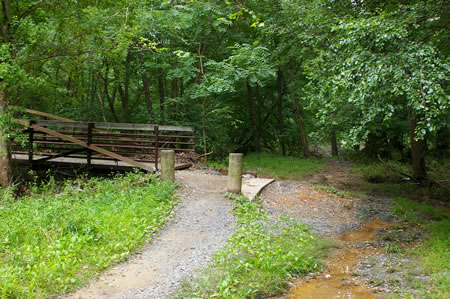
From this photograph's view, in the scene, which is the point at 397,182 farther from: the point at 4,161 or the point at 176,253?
the point at 4,161

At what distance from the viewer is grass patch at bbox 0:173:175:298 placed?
4.35m

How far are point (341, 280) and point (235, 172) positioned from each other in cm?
420

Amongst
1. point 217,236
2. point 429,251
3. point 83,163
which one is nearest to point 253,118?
point 83,163

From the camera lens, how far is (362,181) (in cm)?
1394

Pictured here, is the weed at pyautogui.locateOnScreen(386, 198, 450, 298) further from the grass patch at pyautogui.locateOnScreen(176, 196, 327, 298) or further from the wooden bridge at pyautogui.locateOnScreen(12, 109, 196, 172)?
the wooden bridge at pyautogui.locateOnScreen(12, 109, 196, 172)

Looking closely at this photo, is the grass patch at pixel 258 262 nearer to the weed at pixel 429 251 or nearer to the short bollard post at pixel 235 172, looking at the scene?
the weed at pixel 429 251

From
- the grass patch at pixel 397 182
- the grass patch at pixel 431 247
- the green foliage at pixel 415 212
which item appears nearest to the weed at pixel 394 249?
the grass patch at pixel 431 247

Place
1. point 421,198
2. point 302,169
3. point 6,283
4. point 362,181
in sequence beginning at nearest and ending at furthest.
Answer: point 6,283, point 421,198, point 362,181, point 302,169

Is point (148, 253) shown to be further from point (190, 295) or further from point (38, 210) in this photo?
point (38, 210)

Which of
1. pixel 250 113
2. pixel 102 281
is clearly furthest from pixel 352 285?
pixel 250 113

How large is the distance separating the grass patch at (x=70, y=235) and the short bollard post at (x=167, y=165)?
34.5 inches

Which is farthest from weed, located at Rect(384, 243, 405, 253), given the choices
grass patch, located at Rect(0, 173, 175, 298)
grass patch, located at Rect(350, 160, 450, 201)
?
grass patch, located at Rect(350, 160, 450, 201)

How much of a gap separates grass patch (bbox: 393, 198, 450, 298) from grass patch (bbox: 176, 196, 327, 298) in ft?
4.97

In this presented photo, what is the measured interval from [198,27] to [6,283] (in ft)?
40.3
